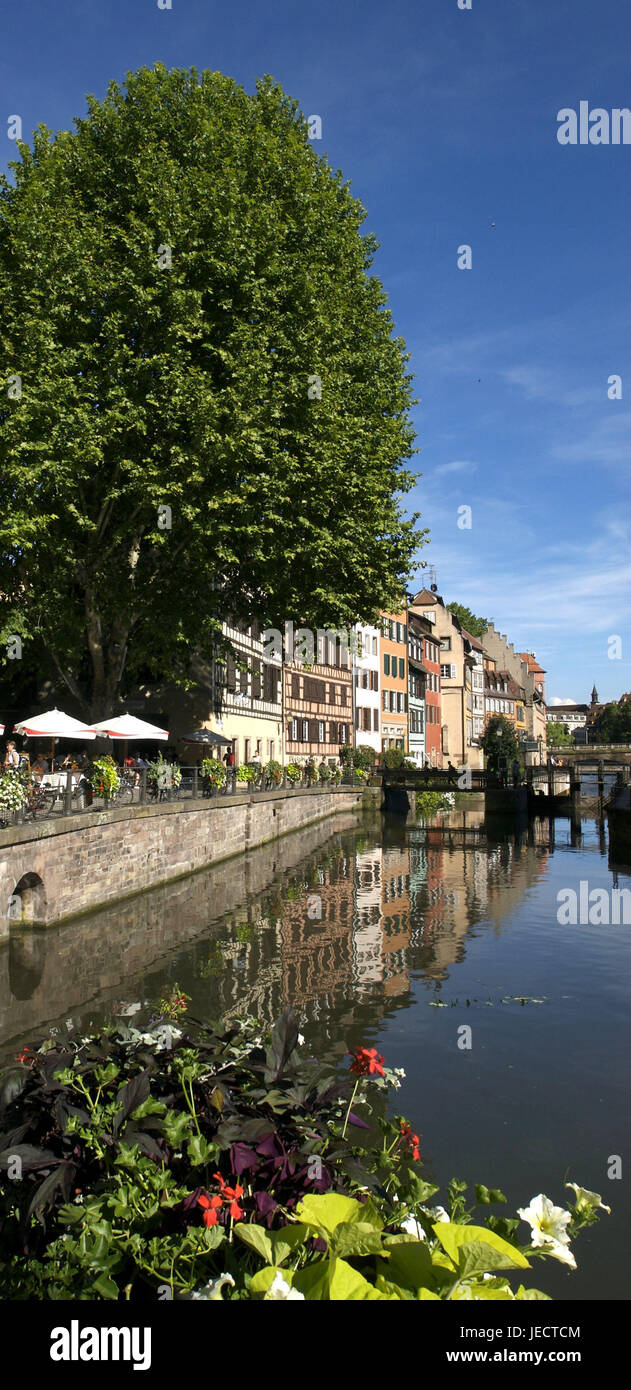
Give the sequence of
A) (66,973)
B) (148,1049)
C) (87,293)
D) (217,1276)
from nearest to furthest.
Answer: (217,1276)
(148,1049)
(66,973)
(87,293)

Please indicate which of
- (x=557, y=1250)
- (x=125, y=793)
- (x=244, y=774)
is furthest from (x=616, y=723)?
(x=557, y=1250)

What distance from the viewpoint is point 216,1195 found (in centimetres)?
329

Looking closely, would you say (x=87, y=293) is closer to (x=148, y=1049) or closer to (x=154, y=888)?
(x=154, y=888)

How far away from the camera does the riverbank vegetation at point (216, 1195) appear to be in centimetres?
275

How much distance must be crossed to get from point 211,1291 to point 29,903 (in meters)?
13.7

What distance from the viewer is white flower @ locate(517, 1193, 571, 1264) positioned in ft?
10.5

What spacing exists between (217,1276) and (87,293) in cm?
2126

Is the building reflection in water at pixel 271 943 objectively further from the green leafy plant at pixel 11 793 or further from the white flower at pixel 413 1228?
the white flower at pixel 413 1228

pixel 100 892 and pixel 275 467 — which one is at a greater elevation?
pixel 275 467

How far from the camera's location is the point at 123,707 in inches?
1273

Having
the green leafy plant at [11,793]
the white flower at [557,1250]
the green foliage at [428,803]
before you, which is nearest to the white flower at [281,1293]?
the white flower at [557,1250]

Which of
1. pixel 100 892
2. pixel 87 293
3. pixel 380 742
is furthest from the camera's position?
pixel 380 742

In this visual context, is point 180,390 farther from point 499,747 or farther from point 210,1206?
point 499,747

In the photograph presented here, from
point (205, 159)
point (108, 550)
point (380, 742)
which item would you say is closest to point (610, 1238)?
point (108, 550)
